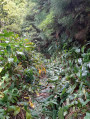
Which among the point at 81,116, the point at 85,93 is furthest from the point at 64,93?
the point at 81,116

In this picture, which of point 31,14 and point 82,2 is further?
point 31,14

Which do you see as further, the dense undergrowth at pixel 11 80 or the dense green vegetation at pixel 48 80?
the dense green vegetation at pixel 48 80

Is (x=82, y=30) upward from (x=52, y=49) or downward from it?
upward

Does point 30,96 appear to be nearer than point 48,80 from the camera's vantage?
Yes

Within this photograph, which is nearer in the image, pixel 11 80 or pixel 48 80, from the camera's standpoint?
pixel 11 80

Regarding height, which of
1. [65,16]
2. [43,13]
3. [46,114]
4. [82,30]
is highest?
[43,13]

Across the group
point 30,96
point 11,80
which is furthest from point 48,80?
point 11,80

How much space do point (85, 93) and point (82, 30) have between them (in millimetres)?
2287

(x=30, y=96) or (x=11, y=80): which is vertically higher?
(x=11, y=80)

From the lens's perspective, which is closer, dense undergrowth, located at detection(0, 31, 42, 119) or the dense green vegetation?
dense undergrowth, located at detection(0, 31, 42, 119)

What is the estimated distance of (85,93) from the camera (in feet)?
5.54

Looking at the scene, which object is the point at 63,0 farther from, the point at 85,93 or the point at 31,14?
the point at 31,14

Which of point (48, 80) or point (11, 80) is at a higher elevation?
point (11, 80)

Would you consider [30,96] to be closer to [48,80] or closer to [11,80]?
[11,80]
